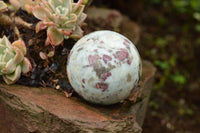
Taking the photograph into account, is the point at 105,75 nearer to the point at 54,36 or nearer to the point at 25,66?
the point at 54,36

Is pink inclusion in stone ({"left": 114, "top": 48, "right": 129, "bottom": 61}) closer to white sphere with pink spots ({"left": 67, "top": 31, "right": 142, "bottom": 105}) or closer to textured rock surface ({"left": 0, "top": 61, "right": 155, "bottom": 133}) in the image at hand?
white sphere with pink spots ({"left": 67, "top": 31, "right": 142, "bottom": 105})

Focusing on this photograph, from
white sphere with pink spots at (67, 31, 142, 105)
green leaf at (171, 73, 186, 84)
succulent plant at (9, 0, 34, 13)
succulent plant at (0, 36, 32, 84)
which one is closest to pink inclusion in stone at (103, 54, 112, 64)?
white sphere with pink spots at (67, 31, 142, 105)

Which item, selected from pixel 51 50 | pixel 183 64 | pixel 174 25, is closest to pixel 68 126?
pixel 51 50

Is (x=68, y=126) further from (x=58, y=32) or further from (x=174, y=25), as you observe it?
(x=174, y=25)

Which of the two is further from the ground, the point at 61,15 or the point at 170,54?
the point at 61,15

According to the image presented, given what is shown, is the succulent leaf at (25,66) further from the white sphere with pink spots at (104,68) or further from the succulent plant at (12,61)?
the white sphere with pink spots at (104,68)

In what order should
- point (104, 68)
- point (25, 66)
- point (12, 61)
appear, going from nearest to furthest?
point (104, 68) → point (12, 61) → point (25, 66)

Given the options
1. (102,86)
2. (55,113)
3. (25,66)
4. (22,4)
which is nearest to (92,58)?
(102,86)
